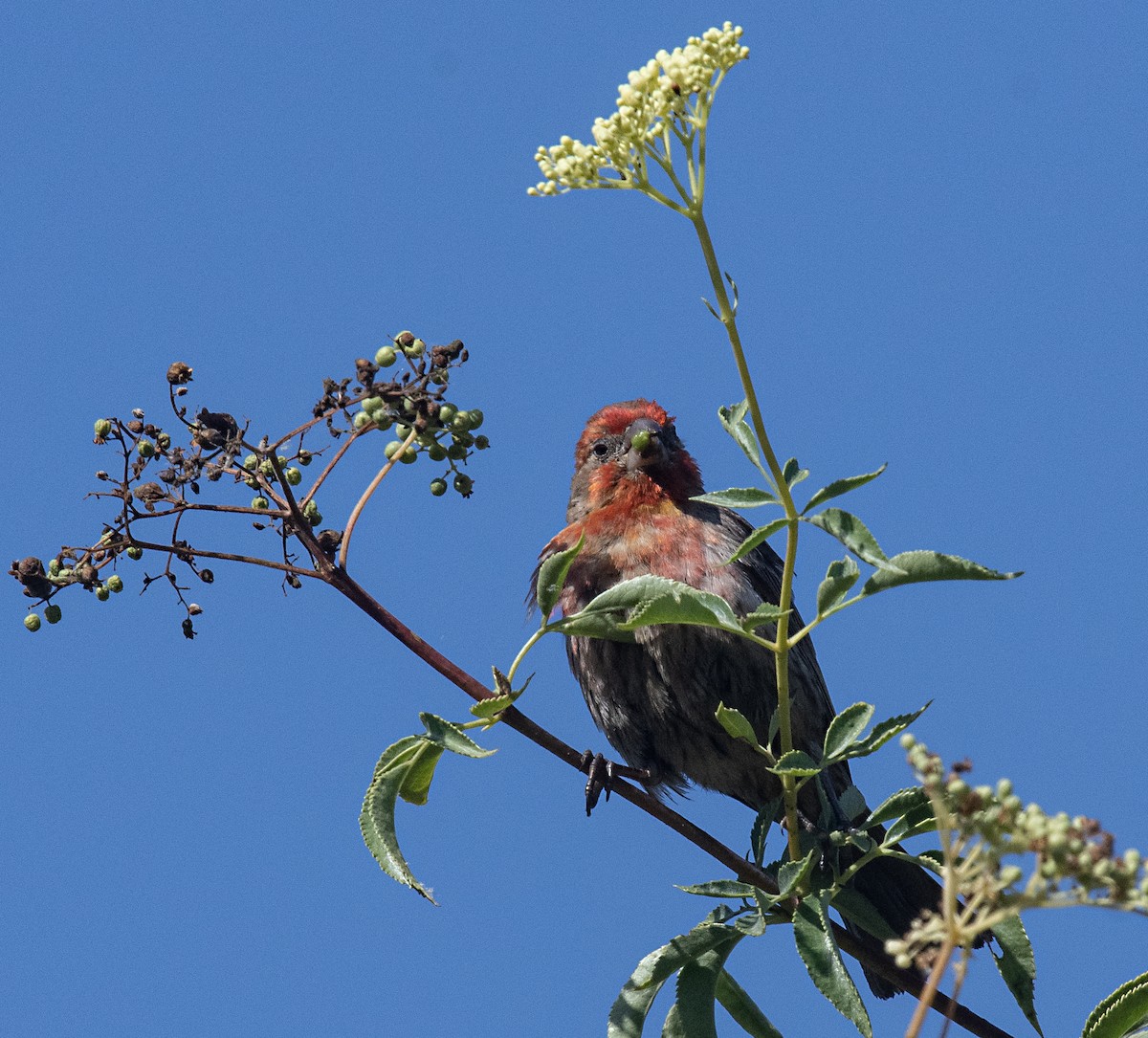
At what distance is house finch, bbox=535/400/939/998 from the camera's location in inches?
285

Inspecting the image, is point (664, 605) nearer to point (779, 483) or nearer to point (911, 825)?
point (779, 483)

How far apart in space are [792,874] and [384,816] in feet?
3.84

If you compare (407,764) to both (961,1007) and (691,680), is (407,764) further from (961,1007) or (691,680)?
(691,680)

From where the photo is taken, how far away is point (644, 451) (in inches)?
310

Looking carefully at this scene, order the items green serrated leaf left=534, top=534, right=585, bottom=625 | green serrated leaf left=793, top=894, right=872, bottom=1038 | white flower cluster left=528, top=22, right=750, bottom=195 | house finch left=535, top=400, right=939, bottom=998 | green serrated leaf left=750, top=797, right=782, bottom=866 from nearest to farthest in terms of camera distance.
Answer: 1. white flower cluster left=528, top=22, right=750, bottom=195
2. green serrated leaf left=793, top=894, right=872, bottom=1038
3. green serrated leaf left=534, top=534, right=585, bottom=625
4. green serrated leaf left=750, top=797, right=782, bottom=866
5. house finch left=535, top=400, right=939, bottom=998

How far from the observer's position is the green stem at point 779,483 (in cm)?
338

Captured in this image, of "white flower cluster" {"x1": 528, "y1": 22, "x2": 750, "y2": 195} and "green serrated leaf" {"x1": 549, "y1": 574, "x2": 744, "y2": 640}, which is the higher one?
"white flower cluster" {"x1": 528, "y1": 22, "x2": 750, "y2": 195}

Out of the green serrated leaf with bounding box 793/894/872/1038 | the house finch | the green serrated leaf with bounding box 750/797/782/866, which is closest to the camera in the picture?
the green serrated leaf with bounding box 793/894/872/1038

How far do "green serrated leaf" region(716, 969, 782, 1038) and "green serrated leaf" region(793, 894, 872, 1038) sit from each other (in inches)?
19.7

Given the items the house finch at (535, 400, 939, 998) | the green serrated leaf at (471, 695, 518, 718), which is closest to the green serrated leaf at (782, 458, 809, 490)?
the green serrated leaf at (471, 695, 518, 718)

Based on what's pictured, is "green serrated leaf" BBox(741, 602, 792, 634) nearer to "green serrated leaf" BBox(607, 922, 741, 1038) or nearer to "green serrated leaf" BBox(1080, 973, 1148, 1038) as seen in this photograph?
"green serrated leaf" BBox(607, 922, 741, 1038)

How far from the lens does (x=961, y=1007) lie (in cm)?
436

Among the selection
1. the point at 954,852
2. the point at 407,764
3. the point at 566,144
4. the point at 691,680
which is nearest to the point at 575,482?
the point at 691,680

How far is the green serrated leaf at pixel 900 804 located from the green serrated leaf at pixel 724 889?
1.42 ft
